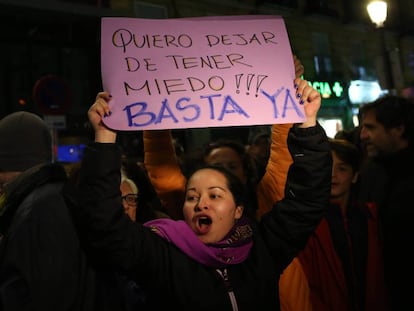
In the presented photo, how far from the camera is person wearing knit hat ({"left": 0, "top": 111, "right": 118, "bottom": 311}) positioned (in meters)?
1.35

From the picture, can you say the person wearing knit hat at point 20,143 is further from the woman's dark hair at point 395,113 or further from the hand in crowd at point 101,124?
the woman's dark hair at point 395,113

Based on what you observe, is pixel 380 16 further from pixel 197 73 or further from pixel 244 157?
pixel 197 73

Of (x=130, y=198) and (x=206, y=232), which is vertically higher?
(x=130, y=198)

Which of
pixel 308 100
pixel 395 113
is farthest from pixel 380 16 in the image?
pixel 308 100

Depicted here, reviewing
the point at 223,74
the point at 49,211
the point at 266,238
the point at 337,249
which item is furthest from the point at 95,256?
the point at 337,249

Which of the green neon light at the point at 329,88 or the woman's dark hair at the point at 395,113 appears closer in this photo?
the woman's dark hair at the point at 395,113

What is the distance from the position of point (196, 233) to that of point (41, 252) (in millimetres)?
670

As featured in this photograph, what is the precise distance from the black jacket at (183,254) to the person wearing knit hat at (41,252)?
2.7 inches

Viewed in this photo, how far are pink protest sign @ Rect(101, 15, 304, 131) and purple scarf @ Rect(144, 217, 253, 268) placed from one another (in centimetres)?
42

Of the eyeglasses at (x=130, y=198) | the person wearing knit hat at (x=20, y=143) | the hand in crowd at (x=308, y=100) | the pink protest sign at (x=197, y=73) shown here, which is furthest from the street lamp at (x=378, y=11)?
the person wearing knit hat at (x=20, y=143)

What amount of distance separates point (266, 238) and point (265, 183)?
0.45 metres

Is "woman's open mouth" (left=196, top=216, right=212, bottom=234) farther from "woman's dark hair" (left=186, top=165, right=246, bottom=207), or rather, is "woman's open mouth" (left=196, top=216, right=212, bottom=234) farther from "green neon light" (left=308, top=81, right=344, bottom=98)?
"green neon light" (left=308, top=81, right=344, bottom=98)

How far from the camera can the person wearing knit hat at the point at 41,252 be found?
1349mm

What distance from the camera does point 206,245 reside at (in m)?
1.69
